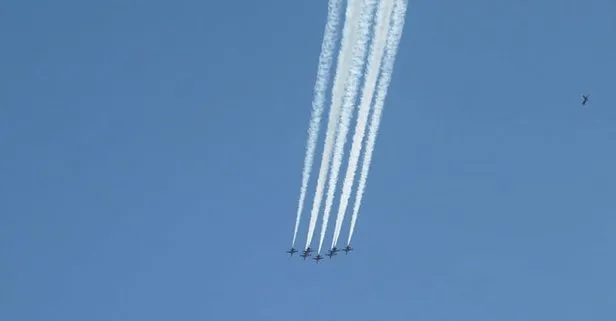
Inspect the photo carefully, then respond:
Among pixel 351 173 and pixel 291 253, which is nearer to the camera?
pixel 351 173

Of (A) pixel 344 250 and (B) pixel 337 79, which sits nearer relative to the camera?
(B) pixel 337 79

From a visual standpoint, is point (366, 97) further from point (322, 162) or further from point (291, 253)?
point (291, 253)

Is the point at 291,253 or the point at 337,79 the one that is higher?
the point at 337,79

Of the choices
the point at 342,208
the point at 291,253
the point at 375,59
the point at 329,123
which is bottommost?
the point at 291,253

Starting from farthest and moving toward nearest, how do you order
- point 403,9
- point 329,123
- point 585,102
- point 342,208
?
1. point 585,102
2. point 342,208
3. point 329,123
4. point 403,9

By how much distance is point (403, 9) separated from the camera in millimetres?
53031

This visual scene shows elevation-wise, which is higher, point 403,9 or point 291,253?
point 403,9

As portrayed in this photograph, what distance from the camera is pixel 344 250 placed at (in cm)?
7450

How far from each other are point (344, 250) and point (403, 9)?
25.2 meters

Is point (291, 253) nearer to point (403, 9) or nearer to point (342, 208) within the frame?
point (342, 208)

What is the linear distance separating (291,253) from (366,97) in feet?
67.0

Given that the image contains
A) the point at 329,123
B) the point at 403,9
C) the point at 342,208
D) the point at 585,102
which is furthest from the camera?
the point at 585,102

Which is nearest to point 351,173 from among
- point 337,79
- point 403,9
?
point 337,79

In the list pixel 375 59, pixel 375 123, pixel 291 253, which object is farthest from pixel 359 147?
pixel 291 253
